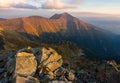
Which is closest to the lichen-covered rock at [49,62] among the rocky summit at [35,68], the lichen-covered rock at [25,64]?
the rocky summit at [35,68]

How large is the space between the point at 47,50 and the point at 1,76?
36.3 ft

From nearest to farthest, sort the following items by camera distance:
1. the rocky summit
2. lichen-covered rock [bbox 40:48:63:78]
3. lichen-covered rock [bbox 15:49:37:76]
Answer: the rocky summit
lichen-covered rock [bbox 15:49:37:76]
lichen-covered rock [bbox 40:48:63:78]

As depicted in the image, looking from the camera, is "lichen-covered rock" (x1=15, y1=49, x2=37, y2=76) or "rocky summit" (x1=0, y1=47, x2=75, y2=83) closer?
"rocky summit" (x1=0, y1=47, x2=75, y2=83)

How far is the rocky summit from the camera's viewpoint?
4481 cm

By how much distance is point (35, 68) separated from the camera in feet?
157

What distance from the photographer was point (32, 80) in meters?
41.3

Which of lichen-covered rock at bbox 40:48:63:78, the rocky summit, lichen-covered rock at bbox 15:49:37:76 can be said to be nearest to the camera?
the rocky summit

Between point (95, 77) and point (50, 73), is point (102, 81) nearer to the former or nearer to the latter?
point (95, 77)

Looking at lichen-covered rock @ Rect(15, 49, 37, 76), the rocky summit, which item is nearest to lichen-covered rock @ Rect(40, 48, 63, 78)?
the rocky summit

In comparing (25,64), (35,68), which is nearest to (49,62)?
(35,68)

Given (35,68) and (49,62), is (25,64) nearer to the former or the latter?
(35,68)

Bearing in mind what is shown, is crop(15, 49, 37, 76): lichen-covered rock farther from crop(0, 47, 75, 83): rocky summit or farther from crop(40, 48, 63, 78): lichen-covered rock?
crop(40, 48, 63, 78): lichen-covered rock

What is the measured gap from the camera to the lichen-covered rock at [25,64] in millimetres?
45406

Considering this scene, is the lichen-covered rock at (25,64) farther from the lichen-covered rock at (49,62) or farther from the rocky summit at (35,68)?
the lichen-covered rock at (49,62)
